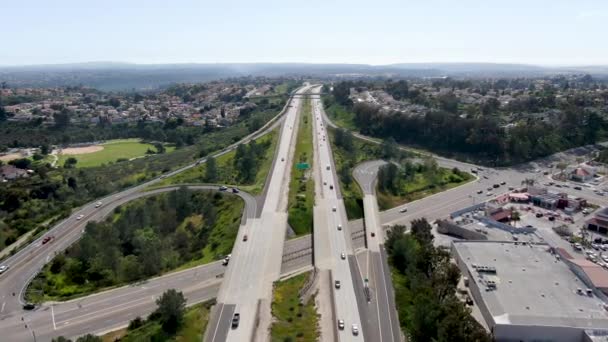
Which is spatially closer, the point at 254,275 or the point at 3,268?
the point at 254,275

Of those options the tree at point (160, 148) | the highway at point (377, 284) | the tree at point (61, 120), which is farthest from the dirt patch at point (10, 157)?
the highway at point (377, 284)

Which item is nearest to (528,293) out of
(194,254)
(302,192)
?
(302,192)

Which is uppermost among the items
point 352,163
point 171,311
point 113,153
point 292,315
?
point 171,311

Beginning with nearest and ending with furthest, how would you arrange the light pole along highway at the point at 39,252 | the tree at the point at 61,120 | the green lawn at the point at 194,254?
the light pole along highway at the point at 39,252
the green lawn at the point at 194,254
the tree at the point at 61,120

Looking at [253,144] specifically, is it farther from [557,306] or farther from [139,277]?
[557,306]

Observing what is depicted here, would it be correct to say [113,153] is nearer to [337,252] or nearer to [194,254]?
[194,254]

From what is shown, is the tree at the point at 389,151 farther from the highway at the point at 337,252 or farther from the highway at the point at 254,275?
the highway at the point at 254,275
